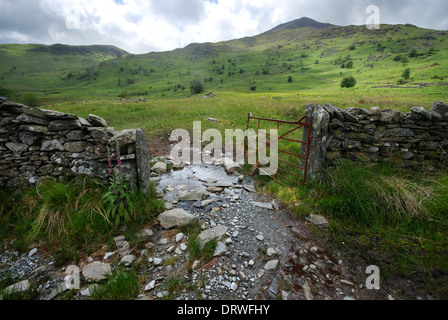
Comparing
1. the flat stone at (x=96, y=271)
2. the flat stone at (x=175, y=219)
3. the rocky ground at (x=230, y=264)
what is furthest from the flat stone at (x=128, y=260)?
the flat stone at (x=175, y=219)

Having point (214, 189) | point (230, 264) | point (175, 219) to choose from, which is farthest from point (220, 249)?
point (214, 189)

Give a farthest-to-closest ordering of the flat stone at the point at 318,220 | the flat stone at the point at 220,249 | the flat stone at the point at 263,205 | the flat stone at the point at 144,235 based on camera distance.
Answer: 1. the flat stone at the point at 263,205
2. the flat stone at the point at 318,220
3. the flat stone at the point at 144,235
4. the flat stone at the point at 220,249

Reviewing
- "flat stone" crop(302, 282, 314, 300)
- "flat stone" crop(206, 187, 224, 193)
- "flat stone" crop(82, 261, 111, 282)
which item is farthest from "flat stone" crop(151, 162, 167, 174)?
"flat stone" crop(302, 282, 314, 300)

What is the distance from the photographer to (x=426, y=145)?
5594 mm

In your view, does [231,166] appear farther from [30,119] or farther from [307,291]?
[30,119]

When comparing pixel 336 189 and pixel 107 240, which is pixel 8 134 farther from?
pixel 336 189

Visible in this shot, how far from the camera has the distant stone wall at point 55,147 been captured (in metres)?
4.56

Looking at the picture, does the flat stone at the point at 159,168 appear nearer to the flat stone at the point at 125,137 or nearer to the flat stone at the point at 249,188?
the flat stone at the point at 125,137

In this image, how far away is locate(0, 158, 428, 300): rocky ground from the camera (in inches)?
113

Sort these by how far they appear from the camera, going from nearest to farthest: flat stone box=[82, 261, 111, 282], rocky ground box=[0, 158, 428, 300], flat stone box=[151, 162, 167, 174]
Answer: rocky ground box=[0, 158, 428, 300] < flat stone box=[82, 261, 111, 282] < flat stone box=[151, 162, 167, 174]

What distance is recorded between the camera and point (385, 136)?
557 centimetres

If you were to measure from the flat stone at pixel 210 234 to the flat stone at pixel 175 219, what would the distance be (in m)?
0.57

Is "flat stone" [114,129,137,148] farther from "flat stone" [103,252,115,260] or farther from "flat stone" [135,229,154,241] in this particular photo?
"flat stone" [103,252,115,260]

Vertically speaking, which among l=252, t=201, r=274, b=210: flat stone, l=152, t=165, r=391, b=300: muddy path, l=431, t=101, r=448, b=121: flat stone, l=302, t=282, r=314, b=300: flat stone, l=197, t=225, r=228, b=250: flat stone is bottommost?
l=302, t=282, r=314, b=300: flat stone
